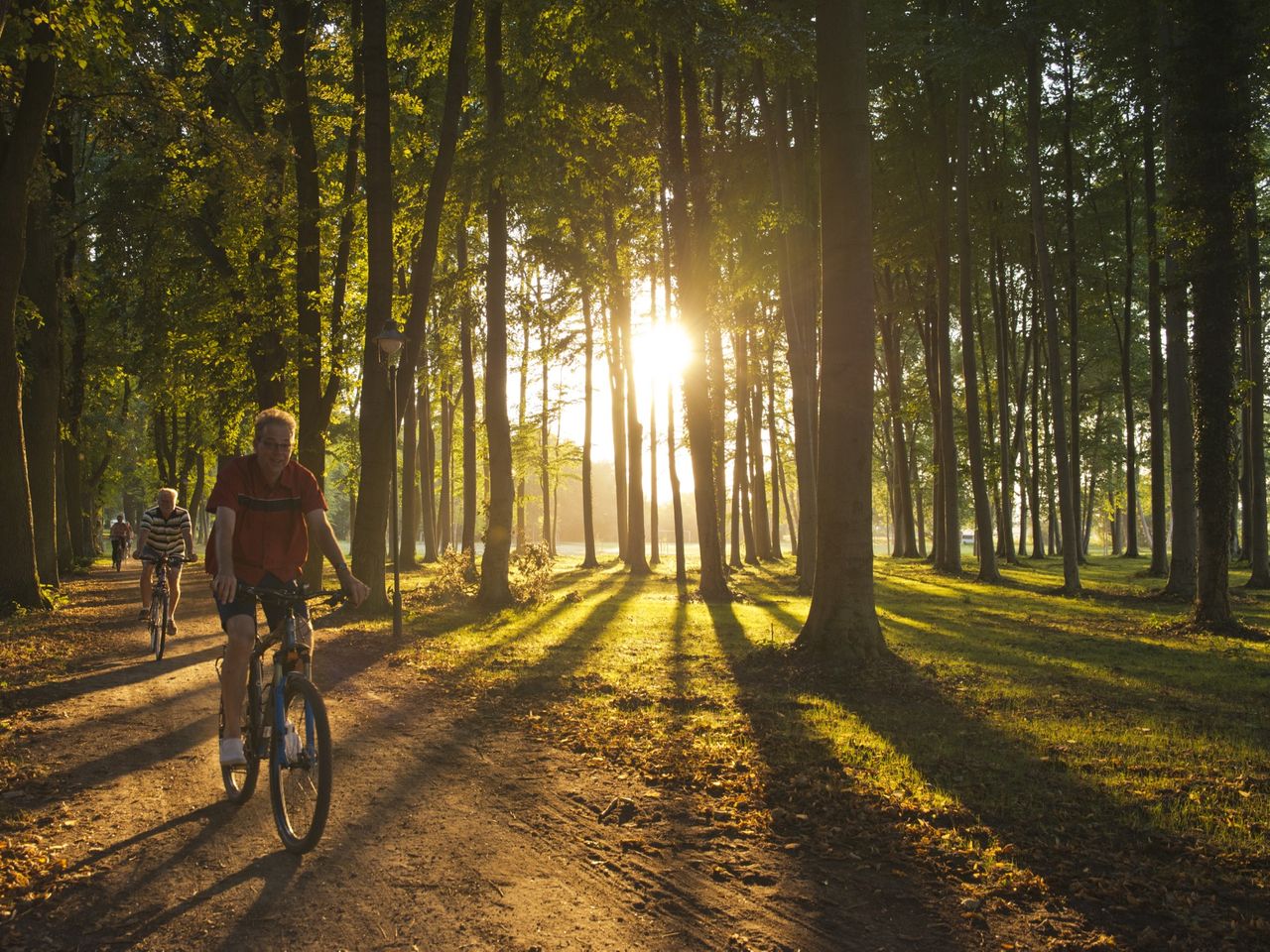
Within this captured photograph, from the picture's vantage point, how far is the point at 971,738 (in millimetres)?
6980

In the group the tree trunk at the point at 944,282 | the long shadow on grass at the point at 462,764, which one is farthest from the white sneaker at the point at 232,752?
the tree trunk at the point at 944,282

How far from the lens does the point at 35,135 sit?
44.2 ft

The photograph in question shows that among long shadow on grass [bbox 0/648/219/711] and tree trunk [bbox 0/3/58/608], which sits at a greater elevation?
tree trunk [bbox 0/3/58/608]

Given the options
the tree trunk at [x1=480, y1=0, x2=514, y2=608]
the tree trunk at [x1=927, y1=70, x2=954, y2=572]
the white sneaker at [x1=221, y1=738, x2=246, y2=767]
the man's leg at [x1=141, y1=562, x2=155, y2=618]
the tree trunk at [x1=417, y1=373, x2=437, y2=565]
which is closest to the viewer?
the white sneaker at [x1=221, y1=738, x2=246, y2=767]

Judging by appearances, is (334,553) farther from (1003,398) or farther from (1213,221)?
(1003,398)

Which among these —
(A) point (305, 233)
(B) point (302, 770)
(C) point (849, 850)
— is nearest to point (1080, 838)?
(C) point (849, 850)

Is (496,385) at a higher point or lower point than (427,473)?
higher

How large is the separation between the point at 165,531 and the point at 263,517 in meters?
7.55

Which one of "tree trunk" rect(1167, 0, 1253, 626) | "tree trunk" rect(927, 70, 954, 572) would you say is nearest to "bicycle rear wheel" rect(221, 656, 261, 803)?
"tree trunk" rect(1167, 0, 1253, 626)

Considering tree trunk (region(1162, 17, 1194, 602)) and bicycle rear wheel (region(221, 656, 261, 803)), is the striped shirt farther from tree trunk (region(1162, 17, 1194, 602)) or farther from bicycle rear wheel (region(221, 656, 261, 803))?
tree trunk (region(1162, 17, 1194, 602))

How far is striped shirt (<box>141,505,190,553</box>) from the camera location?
11.3m

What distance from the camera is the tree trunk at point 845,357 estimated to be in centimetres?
973

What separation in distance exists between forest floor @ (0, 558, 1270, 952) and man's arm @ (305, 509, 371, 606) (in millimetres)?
1380

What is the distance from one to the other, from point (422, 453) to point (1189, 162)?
3138 cm
